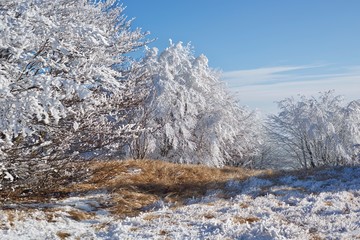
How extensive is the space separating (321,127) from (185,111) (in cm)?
1683

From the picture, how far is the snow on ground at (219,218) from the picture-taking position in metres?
7.52

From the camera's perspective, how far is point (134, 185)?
38.3 feet

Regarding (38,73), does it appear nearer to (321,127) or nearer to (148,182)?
(148,182)

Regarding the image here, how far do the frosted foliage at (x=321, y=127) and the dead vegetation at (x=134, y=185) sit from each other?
24824mm

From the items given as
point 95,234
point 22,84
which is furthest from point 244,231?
point 22,84

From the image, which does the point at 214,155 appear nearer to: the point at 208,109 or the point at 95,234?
the point at 208,109

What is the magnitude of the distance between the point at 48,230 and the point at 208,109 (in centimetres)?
2186

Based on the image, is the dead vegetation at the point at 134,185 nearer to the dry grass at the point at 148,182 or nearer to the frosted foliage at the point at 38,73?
the dry grass at the point at 148,182

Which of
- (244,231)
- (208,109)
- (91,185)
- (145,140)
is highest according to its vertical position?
(208,109)

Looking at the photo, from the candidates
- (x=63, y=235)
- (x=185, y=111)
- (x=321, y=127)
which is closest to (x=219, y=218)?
(x=63, y=235)

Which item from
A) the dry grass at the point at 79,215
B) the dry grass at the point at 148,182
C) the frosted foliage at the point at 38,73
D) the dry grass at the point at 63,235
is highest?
the frosted foliage at the point at 38,73

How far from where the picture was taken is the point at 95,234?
761 cm


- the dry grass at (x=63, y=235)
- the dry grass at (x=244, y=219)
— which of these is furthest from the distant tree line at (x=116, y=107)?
the dry grass at (x=244, y=219)

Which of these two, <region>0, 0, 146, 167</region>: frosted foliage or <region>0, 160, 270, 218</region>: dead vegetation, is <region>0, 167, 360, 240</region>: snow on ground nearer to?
<region>0, 160, 270, 218</region>: dead vegetation
